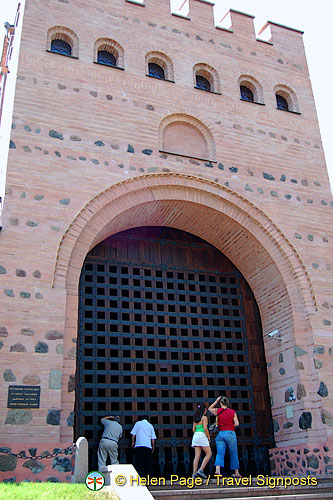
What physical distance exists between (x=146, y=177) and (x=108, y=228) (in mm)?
1064

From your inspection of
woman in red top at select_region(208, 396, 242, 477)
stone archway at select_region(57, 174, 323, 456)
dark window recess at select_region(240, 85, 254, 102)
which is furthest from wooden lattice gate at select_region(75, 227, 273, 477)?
dark window recess at select_region(240, 85, 254, 102)

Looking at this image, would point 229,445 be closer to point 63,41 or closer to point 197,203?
point 197,203

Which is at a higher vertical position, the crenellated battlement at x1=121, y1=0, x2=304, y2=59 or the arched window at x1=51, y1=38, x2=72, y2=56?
the crenellated battlement at x1=121, y1=0, x2=304, y2=59

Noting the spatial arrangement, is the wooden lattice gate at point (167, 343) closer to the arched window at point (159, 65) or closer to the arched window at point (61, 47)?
the arched window at point (159, 65)

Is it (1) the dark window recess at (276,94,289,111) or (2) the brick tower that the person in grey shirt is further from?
(1) the dark window recess at (276,94,289,111)

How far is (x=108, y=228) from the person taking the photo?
29.2 feet

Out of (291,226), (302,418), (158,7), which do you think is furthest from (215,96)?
(302,418)

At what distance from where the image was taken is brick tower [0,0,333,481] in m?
7.36

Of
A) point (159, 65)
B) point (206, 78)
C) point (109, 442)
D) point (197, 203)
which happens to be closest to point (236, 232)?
point (197, 203)

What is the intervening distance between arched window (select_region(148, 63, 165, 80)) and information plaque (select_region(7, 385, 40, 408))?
6.30 meters

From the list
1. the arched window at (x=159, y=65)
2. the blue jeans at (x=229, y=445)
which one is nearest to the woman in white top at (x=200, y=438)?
the blue jeans at (x=229, y=445)

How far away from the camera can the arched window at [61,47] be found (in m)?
9.70

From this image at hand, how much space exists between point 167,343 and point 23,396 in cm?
290

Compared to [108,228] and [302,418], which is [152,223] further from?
[302,418]
